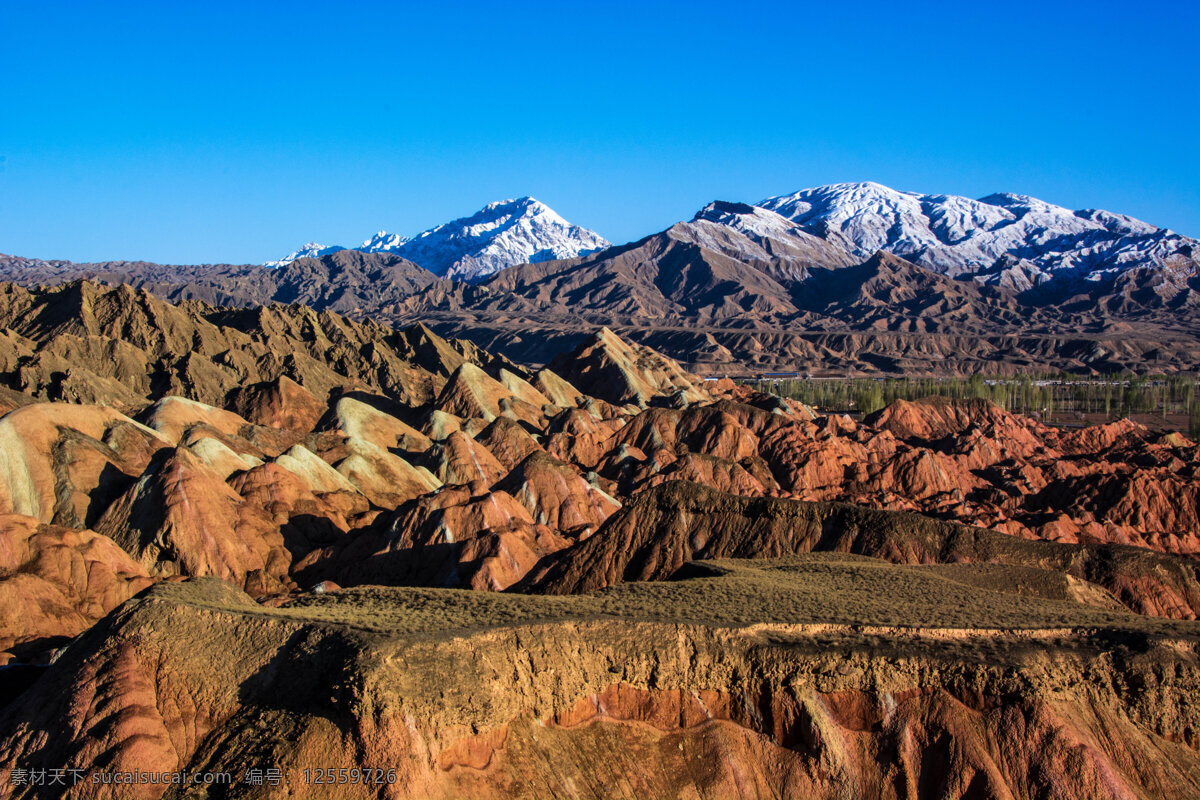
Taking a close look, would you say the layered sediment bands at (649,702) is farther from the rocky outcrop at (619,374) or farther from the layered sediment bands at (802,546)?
the rocky outcrop at (619,374)

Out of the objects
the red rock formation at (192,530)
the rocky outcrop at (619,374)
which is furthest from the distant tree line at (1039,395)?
the red rock formation at (192,530)

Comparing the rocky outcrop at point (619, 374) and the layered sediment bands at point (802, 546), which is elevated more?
the rocky outcrop at point (619, 374)

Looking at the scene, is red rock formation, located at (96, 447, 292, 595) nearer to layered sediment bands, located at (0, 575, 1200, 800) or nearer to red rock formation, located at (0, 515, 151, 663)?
red rock formation, located at (0, 515, 151, 663)

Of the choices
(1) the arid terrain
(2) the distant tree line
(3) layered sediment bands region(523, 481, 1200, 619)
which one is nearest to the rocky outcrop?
(2) the distant tree line

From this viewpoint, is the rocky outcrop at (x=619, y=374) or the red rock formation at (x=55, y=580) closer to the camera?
the red rock formation at (x=55, y=580)

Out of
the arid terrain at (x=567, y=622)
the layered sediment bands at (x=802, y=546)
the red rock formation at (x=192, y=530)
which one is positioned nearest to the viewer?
the arid terrain at (x=567, y=622)

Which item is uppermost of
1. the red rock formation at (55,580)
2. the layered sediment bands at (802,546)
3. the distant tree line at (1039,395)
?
the distant tree line at (1039,395)
